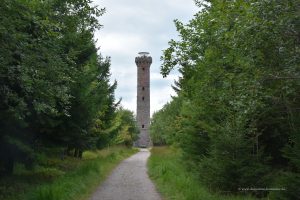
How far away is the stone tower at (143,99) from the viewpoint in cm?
7788

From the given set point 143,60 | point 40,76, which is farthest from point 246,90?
point 143,60

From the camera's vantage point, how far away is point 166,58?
42.4 ft

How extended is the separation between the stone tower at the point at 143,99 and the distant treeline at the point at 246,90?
58.5m

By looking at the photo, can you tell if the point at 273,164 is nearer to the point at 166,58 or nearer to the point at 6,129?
the point at 166,58

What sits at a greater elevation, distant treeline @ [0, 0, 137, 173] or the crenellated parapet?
the crenellated parapet

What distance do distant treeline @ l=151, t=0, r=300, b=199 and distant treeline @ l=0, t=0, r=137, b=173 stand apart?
3303mm

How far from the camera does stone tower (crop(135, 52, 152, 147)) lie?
77.9 m

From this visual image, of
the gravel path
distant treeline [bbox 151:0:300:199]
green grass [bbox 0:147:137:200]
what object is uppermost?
distant treeline [bbox 151:0:300:199]

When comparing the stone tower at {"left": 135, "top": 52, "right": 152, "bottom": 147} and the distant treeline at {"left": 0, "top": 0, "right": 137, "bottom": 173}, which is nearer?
the distant treeline at {"left": 0, "top": 0, "right": 137, "bottom": 173}

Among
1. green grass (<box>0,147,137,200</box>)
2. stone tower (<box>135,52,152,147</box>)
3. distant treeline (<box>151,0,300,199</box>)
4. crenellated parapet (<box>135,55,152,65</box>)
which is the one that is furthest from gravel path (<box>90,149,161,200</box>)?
crenellated parapet (<box>135,55,152,65</box>)

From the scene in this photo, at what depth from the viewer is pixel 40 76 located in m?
10.5

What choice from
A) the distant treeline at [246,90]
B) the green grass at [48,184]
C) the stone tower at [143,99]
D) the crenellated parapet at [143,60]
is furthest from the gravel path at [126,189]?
the crenellated parapet at [143,60]

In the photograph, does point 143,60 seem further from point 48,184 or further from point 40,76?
point 40,76

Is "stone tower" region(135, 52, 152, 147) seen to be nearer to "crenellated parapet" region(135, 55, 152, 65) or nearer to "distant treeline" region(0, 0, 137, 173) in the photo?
"crenellated parapet" region(135, 55, 152, 65)
